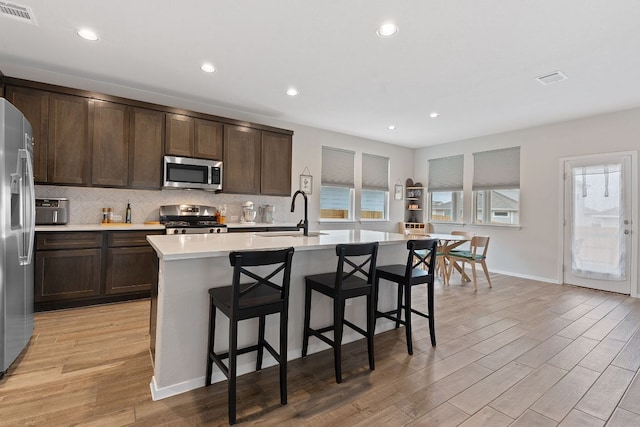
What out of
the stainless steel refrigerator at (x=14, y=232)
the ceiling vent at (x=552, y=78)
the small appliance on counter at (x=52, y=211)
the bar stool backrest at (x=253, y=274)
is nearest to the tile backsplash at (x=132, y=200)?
the small appliance on counter at (x=52, y=211)

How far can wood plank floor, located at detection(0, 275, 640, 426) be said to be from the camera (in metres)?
1.78

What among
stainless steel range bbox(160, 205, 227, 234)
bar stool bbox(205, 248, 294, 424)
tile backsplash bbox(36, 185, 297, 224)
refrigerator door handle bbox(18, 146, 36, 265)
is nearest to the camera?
bar stool bbox(205, 248, 294, 424)

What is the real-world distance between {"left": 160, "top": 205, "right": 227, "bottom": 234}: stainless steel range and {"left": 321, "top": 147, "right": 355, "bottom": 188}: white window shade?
2432mm

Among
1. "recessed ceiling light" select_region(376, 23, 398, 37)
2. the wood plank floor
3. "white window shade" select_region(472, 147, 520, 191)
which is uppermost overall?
"recessed ceiling light" select_region(376, 23, 398, 37)

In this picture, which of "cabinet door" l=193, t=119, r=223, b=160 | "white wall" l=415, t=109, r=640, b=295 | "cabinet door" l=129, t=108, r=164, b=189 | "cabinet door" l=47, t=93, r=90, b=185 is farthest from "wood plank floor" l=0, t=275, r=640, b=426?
"cabinet door" l=193, t=119, r=223, b=160

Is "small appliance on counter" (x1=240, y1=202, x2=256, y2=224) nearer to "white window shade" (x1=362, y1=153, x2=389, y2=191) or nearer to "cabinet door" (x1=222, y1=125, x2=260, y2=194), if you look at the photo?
"cabinet door" (x1=222, y1=125, x2=260, y2=194)

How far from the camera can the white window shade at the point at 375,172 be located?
6.91 meters

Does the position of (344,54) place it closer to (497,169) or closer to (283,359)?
(283,359)

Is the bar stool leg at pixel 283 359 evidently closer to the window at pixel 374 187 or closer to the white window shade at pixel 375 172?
the window at pixel 374 187

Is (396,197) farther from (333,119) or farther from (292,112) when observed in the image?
(292,112)

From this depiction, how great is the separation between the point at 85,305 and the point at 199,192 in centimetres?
207

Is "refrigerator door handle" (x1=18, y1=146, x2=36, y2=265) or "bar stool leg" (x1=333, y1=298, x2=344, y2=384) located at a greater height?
"refrigerator door handle" (x1=18, y1=146, x2=36, y2=265)

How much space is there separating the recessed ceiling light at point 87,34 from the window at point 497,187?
6574 millimetres

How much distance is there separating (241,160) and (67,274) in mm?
2639
